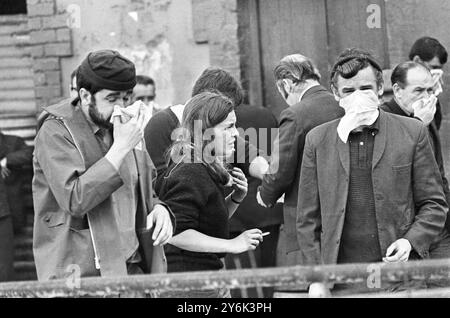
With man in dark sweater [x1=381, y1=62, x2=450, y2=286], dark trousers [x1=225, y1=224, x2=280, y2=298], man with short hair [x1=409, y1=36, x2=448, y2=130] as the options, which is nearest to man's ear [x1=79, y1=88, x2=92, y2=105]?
man in dark sweater [x1=381, y1=62, x2=450, y2=286]

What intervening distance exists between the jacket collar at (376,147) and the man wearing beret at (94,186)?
0.93 metres

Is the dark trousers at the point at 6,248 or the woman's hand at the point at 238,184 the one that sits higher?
the woman's hand at the point at 238,184

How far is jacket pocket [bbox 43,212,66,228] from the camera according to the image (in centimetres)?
460

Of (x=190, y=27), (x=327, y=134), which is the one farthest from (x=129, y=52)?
(x=327, y=134)

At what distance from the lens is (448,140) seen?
8.54m

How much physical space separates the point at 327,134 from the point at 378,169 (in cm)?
34

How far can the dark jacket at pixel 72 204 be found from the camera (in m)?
4.52

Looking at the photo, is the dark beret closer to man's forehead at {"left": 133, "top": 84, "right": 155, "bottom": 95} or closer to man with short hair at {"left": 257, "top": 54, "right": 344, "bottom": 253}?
man with short hair at {"left": 257, "top": 54, "right": 344, "bottom": 253}

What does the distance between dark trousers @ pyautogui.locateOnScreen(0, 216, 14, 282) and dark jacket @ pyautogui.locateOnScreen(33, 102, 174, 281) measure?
4.07m

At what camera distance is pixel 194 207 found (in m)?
5.01

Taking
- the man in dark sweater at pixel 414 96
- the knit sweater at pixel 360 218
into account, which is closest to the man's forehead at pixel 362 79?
the knit sweater at pixel 360 218

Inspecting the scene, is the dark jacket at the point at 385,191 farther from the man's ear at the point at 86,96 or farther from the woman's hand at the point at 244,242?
the man's ear at the point at 86,96

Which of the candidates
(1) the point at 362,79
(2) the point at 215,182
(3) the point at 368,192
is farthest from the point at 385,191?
(2) the point at 215,182
